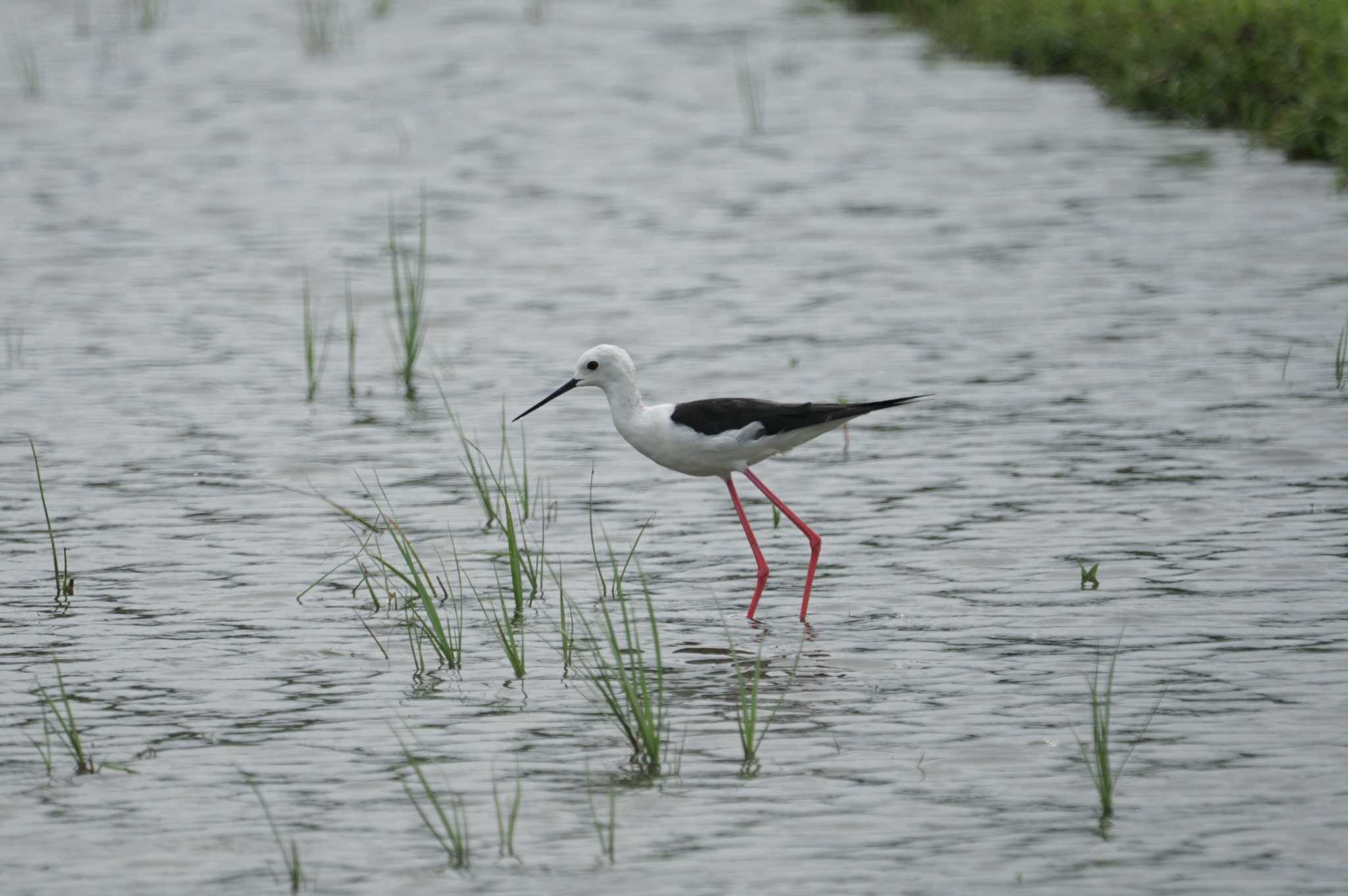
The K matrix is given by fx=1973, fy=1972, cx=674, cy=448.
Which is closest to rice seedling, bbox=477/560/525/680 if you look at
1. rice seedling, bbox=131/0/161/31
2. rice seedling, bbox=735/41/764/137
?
rice seedling, bbox=735/41/764/137

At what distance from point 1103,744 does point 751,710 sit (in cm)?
124

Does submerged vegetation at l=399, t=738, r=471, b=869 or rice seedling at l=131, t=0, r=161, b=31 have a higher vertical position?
rice seedling at l=131, t=0, r=161, b=31

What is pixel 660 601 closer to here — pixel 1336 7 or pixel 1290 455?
pixel 1290 455

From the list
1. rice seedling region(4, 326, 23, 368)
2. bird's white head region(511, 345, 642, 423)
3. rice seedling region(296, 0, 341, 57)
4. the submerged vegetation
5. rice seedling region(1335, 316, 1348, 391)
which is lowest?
rice seedling region(4, 326, 23, 368)

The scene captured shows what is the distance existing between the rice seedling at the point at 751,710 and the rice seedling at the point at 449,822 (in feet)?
2.84

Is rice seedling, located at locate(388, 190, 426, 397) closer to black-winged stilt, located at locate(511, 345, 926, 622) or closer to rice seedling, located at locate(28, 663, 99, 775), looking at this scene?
black-winged stilt, located at locate(511, 345, 926, 622)

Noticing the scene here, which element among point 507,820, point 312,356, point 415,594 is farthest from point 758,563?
point 312,356

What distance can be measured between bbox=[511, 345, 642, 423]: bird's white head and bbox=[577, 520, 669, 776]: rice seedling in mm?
696

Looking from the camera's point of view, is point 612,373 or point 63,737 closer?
point 63,737

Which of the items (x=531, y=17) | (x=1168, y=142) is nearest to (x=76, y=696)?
(x=1168, y=142)

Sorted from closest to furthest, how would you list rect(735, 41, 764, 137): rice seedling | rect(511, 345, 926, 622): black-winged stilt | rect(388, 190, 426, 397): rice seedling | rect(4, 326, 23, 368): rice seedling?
rect(511, 345, 926, 622): black-winged stilt → rect(388, 190, 426, 397): rice seedling → rect(4, 326, 23, 368): rice seedling → rect(735, 41, 764, 137): rice seedling

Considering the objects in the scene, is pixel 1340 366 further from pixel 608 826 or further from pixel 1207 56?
pixel 1207 56

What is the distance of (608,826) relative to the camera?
219 inches

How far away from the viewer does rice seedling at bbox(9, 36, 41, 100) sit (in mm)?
20562
